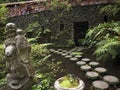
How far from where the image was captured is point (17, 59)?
17.1 ft

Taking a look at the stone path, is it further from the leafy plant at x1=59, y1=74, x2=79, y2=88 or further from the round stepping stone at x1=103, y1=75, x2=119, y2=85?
the leafy plant at x1=59, y1=74, x2=79, y2=88

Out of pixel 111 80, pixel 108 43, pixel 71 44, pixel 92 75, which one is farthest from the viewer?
pixel 71 44

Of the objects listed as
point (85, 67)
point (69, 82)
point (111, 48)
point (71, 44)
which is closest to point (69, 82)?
point (69, 82)

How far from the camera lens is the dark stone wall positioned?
13.9 m

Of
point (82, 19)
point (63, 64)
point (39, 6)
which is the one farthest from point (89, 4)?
point (63, 64)

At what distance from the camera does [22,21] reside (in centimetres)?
1662

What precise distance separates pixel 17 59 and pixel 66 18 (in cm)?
987

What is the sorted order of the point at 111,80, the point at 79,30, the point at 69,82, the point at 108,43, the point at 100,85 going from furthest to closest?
the point at 79,30 < the point at 108,43 < the point at 111,80 < the point at 100,85 < the point at 69,82

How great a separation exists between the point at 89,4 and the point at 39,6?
160 inches

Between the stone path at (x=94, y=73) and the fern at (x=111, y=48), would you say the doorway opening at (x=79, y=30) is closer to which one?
the stone path at (x=94, y=73)

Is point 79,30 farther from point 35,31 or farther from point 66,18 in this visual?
point 35,31

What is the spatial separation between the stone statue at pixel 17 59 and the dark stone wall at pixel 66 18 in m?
9.45

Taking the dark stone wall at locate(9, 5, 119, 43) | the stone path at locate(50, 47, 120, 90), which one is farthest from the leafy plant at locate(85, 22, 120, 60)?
the dark stone wall at locate(9, 5, 119, 43)

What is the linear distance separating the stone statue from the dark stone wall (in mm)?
9453
